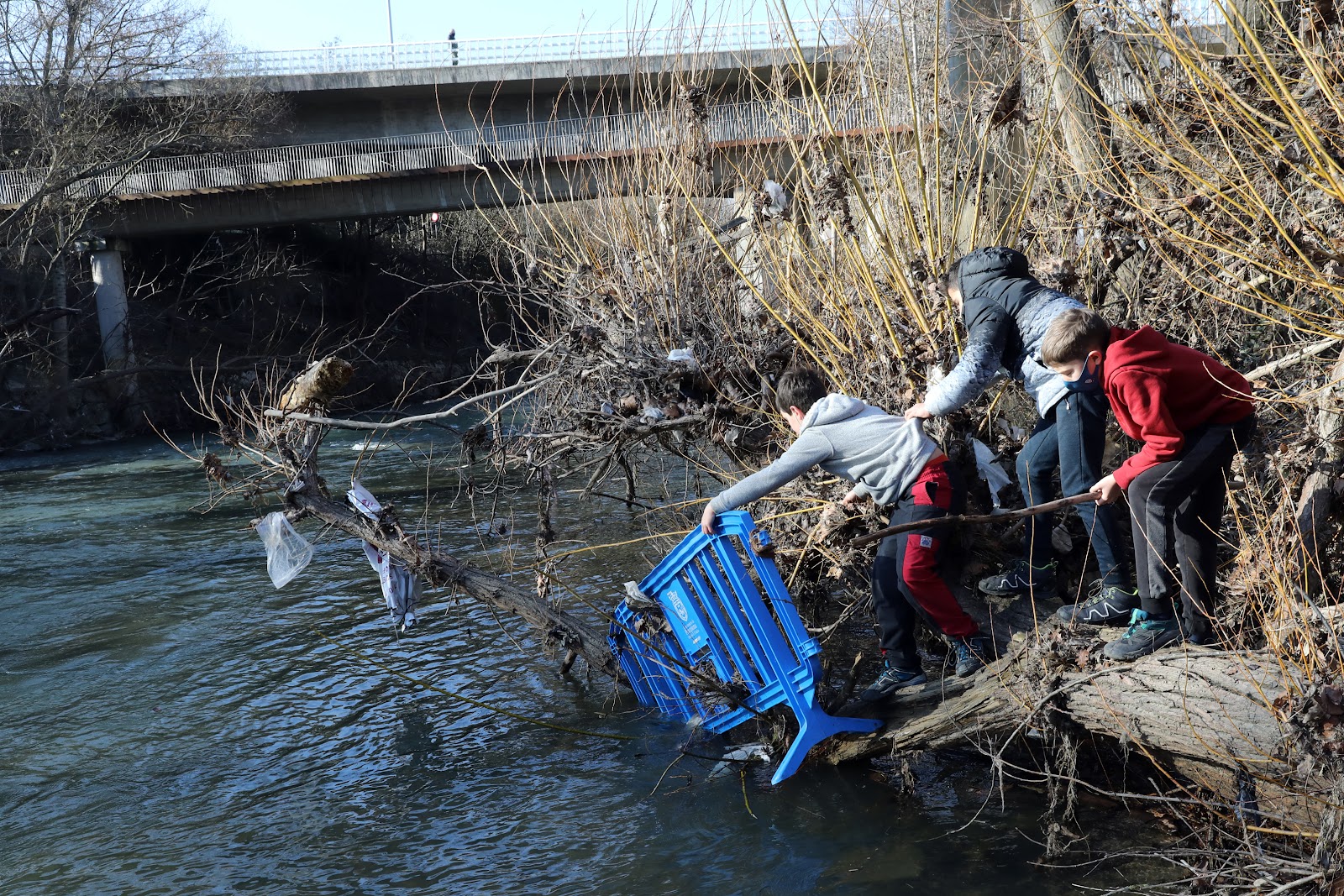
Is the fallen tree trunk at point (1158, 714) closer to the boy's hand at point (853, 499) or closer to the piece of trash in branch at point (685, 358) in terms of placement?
the boy's hand at point (853, 499)

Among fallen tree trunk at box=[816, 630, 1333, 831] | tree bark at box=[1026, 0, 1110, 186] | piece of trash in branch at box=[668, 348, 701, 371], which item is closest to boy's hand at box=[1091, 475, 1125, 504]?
fallen tree trunk at box=[816, 630, 1333, 831]

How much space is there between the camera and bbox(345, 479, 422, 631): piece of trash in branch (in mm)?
5770

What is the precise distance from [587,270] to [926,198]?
293 centimetres

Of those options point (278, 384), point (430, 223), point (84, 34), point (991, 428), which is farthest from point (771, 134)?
point (430, 223)

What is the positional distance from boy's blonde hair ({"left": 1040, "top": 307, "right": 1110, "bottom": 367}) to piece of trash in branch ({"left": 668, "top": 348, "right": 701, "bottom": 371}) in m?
2.93

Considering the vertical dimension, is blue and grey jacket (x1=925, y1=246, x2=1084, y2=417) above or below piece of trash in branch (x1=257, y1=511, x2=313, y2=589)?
above

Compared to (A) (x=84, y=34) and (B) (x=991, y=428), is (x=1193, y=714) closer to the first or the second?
(B) (x=991, y=428)

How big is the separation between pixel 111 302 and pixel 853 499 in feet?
74.8

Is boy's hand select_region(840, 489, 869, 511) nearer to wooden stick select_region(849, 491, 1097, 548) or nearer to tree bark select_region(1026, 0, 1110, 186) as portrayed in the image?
wooden stick select_region(849, 491, 1097, 548)

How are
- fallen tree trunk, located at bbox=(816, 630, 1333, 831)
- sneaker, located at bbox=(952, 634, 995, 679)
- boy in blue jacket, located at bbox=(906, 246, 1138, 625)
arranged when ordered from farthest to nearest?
sneaker, located at bbox=(952, 634, 995, 679) < boy in blue jacket, located at bbox=(906, 246, 1138, 625) < fallen tree trunk, located at bbox=(816, 630, 1333, 831)

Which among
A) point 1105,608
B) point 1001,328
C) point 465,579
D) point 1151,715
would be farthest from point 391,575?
point 1151,715

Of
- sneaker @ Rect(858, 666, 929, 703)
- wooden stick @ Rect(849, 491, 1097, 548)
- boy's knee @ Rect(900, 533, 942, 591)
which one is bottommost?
sneaker @ Rect(858, 666, 929, 703)

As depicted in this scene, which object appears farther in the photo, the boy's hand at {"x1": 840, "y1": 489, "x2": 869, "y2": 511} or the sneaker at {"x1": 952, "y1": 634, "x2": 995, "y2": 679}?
the boy's hand at {"x1": 840, "y1": 489, "x2": 869, "y2": 511}

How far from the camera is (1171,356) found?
389 cm
